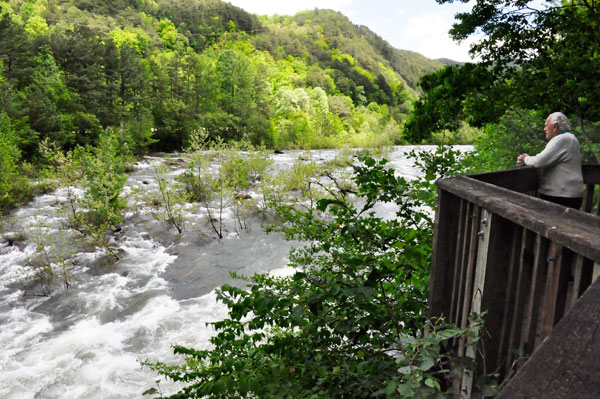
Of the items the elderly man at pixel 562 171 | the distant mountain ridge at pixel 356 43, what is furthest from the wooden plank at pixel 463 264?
the distant mountain ridge at pixel 356 43

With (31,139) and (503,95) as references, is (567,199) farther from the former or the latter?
(31,139)

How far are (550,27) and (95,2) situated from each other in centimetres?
12510

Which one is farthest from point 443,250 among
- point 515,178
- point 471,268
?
point 515,178

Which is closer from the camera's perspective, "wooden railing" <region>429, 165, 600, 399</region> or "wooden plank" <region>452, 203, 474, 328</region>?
"wooden railing" <region>429, 165, 600, 399</region>

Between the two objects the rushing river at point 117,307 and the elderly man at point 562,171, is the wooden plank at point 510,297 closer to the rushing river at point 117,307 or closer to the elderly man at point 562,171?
the elderly man at point 562,171

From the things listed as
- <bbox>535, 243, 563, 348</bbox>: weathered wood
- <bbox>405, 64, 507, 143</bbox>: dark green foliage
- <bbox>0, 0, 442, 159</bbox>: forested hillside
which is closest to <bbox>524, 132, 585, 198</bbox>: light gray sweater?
<bbox>535, 243, 563, 348</bbox>: weathered wood

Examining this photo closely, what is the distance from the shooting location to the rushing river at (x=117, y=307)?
6.73 metres

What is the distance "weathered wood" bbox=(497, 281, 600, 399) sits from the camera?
2.16 feet

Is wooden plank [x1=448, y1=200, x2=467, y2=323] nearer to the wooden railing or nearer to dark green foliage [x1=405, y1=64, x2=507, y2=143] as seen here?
the wooden railing

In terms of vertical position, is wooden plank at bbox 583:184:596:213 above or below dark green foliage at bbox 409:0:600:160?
below

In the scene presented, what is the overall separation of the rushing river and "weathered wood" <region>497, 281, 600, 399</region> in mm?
5568

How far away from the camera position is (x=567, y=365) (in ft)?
2.28

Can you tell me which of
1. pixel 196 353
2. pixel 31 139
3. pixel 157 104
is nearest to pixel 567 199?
pixel 196 353

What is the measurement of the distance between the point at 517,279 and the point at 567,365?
3.65 ft
